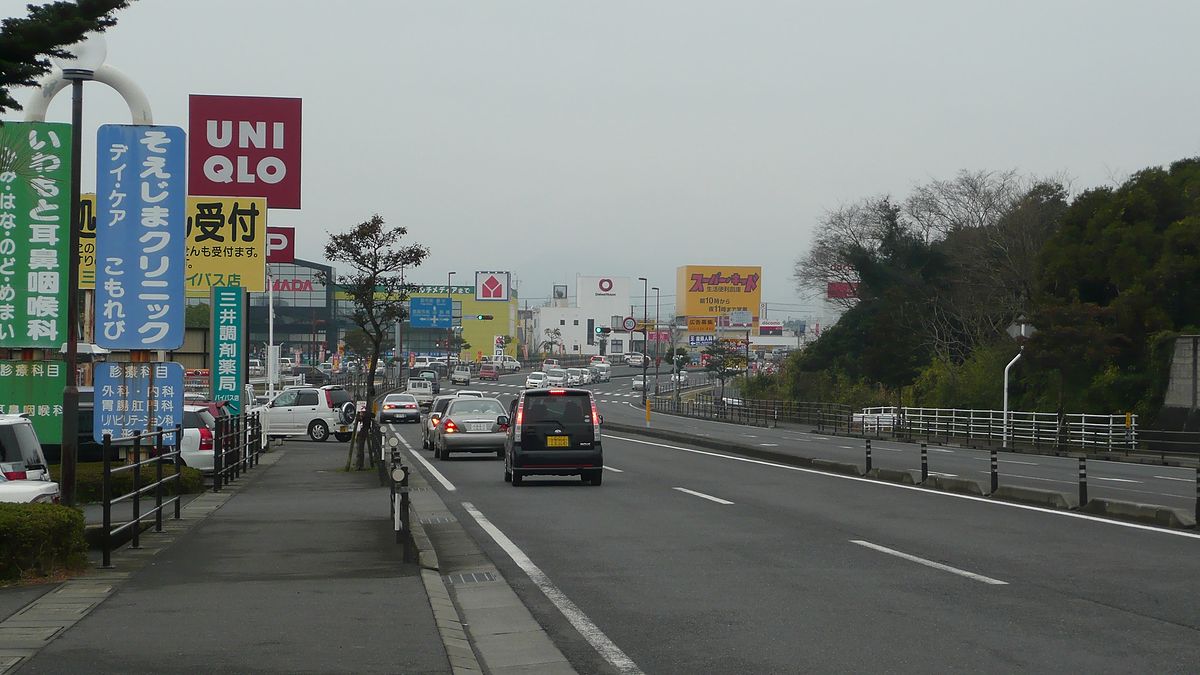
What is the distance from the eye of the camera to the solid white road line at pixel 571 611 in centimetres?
791

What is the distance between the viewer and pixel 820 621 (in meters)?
9.12

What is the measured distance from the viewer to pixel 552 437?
22875 mm

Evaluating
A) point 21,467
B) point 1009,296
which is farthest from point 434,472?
point 1009,296

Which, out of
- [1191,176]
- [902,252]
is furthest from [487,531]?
[902,252]

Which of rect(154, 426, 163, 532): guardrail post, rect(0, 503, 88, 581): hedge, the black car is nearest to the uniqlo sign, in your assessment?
the black car

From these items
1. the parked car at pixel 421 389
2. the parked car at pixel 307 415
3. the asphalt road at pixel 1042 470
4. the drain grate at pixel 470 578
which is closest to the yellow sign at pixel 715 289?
the parked car at pixel 421 389

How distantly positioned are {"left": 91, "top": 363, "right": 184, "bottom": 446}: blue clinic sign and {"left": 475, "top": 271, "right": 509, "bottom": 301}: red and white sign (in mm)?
119863

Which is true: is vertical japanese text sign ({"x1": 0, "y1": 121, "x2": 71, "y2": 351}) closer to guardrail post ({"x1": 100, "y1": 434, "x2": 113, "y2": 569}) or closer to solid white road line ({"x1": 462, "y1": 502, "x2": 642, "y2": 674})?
guardrail post ({"x1": 100, "y1": 434, "x2": 113, "y2": 569})

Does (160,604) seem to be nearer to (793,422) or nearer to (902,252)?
(793,422)

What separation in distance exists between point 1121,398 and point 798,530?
34.2m

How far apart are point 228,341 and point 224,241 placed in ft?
7.70

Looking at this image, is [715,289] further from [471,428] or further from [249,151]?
[249,151]

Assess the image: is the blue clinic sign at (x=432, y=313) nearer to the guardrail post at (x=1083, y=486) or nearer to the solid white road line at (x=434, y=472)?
the solid white road line at (x=434, y=472)

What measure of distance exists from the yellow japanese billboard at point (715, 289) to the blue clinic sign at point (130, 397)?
101552 mm
